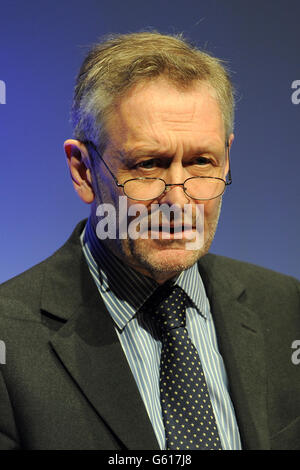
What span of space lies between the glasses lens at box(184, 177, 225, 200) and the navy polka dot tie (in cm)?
24

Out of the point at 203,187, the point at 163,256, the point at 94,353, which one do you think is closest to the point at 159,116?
the point at 203,187

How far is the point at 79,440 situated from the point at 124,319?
0.29 metres

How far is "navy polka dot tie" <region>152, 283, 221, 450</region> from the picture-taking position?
50.7 inches

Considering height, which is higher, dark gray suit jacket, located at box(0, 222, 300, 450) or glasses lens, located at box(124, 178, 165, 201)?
glasses lens, located at box(124, 178, 165, 201)

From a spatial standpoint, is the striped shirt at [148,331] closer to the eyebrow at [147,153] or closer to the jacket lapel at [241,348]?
the jacket lapel at [241,348]

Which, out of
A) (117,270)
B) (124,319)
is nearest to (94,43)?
(117,270)

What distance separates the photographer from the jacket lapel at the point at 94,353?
1.25 metres

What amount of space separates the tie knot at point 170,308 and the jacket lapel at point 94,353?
0.12m

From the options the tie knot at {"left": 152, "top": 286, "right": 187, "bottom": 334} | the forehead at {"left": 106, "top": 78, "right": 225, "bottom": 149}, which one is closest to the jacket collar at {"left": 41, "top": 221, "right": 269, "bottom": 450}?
the tie knot at {"left": 152, "top": 286, "right": 187, "bottom": 334}

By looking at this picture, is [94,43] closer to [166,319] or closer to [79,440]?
[166,319]

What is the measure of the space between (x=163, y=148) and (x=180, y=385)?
531 mm

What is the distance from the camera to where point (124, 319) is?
4.58 ft

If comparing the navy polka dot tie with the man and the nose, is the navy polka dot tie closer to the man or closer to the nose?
the man
